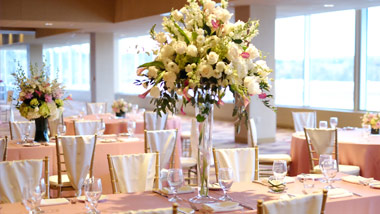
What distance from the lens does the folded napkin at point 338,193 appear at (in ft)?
11.8

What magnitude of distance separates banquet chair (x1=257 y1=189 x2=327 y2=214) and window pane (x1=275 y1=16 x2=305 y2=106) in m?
12.4

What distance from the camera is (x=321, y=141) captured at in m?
6.57

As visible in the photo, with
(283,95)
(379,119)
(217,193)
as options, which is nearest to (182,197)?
(217,193)

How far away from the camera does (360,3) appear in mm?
10828

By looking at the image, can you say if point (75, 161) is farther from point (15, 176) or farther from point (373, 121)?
point (373, 121)

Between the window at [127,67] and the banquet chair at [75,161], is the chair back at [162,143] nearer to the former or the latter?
the banquet chair at [75,161]

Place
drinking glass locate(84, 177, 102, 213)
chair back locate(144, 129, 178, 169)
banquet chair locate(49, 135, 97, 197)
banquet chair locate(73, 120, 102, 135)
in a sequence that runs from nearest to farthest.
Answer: drinking glass locate(84, 177, 102, 213) → banquet chair locate(49, 135, 97, 197) → chair back locate(144, 129, 178, 169) → banquet chair locate(73, 120, 102, 135)

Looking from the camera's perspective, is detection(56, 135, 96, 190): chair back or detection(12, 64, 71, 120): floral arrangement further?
detection(12, 64, 71, 120): floral arrangement

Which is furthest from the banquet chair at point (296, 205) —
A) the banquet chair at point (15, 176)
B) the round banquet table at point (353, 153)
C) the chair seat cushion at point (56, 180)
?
the round banquet table at point (353, 153)

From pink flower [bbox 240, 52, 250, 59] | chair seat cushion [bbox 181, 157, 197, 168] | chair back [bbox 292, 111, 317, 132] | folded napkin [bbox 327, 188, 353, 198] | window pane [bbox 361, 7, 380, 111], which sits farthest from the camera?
window pane [bbox 361, 7, 380, 111]

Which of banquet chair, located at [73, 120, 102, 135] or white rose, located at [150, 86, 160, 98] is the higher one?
white rose, located at [150, 86, 160, 98]

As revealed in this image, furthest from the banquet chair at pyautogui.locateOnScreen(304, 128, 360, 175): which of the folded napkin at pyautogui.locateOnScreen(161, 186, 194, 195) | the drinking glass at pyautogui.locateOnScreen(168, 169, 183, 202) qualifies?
the drinking glass at pyautogui.locateOnScreen(168, 169, 183, 202)

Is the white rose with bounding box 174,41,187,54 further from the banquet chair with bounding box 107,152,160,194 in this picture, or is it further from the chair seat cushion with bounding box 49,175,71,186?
the chair seat cushion with bounding box 49,175,71,186

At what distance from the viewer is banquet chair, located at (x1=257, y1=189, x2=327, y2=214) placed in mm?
2768
